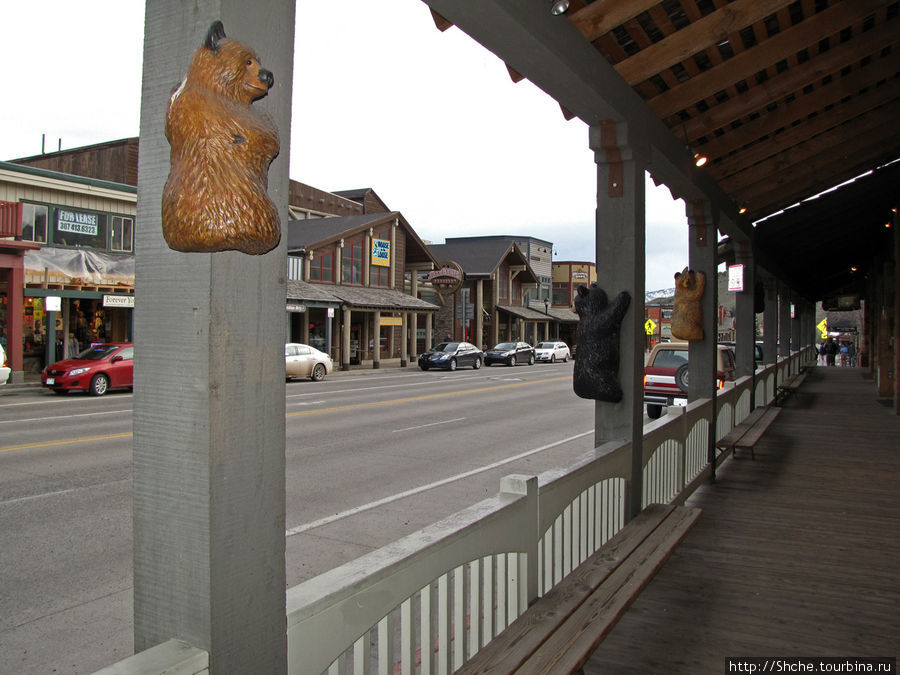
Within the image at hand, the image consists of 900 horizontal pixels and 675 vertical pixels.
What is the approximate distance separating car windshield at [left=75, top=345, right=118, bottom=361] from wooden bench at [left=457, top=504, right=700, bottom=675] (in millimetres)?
17705

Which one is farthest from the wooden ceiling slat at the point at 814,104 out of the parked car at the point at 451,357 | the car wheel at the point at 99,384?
the parked car at the point at 451,357

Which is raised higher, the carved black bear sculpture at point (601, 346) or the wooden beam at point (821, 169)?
the wooden beam at point (821, 169)

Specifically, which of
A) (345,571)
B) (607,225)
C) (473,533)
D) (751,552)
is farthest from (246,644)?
(751,552)

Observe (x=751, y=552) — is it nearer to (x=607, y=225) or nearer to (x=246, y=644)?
(x=607, y=225)

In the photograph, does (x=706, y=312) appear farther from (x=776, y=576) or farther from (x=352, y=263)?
(x=352, y=263)

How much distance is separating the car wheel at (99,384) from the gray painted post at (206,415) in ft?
60.2

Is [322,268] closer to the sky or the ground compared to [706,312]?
closer to the sky

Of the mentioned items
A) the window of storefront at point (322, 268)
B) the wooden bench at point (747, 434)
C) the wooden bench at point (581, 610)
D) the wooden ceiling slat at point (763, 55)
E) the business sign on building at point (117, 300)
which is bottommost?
the wooden bench at point (581, 610)

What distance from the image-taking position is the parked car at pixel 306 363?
23.7 m

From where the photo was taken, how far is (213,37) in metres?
1.67

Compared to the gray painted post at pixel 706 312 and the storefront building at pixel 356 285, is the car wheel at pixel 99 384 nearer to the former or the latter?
the storefront building at pixel 356 285

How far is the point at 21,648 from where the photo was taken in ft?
13.1

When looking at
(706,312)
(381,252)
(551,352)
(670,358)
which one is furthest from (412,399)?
(551,352)

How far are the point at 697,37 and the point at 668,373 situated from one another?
9.65m
